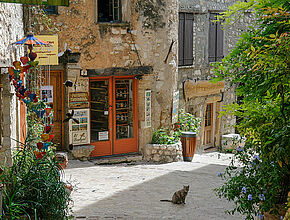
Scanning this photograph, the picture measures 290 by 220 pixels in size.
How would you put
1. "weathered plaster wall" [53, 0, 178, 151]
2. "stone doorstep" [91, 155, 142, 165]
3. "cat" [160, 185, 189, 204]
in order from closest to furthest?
"cat" [160, 185, 189, 204] < "weathered plaster wall" [53, 0, 178, 151] < "stone doorstep" [91, 155, 142, 165]

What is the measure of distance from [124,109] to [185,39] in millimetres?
3368

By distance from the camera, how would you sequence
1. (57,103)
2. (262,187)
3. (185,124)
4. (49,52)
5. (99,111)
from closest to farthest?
(262,187) → (49,52) → (57,103) → (99,111) → (185,124)

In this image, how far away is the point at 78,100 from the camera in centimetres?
963

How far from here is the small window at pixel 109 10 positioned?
1027 cm

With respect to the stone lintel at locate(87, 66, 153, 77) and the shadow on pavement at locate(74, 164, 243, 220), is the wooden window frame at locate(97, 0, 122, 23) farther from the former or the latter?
the shadow on pavement at locate(74, 164, 243, 220)

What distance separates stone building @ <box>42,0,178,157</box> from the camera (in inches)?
375

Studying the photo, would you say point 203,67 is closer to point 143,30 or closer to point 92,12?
point 143,30

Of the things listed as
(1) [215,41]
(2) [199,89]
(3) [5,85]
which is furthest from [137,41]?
(3) [5,85]

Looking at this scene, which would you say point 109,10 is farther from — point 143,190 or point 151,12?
point 143,190

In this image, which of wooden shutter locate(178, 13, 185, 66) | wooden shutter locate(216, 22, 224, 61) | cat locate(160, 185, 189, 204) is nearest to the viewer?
cat locate(160, 185, 189, 204)

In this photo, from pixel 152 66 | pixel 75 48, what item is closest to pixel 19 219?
pixel 75 48

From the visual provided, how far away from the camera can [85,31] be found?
958 cm

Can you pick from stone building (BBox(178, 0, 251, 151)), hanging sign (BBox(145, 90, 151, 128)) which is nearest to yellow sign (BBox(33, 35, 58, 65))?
hanging sign (BBox(145, 90, 151, 128))

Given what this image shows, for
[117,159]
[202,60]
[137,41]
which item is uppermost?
Result: [137,41]
